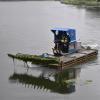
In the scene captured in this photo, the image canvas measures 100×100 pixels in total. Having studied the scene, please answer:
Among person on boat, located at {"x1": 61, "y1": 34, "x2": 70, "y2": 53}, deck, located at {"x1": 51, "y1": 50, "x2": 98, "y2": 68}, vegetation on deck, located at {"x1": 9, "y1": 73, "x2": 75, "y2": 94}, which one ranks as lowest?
vegetation on deck, located at {"x1": 9, "y1": 73, "x2": 75, "y2": 94}

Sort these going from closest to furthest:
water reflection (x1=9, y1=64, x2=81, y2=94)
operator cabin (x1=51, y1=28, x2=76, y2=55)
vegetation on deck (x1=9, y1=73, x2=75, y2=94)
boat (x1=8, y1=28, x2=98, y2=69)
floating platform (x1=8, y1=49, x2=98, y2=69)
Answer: vegetation on deck (x1=9, y1=73, x2=75, y2=94) < water reflection (x1=9, y1=64, x2=81, y2=94) < floating platform (x1=8, y1=49, x2=98, y2=69) < boat (x1=8, y1=28, x2=98, y2=69) < operator cabin (x1=51, y1=28, x2=76, y2=55)

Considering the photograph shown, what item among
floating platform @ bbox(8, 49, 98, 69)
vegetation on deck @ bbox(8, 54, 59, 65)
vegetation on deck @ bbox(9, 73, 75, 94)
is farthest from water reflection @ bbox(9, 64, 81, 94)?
vegetation on deck @ bbox(8, 54, 59, 65)

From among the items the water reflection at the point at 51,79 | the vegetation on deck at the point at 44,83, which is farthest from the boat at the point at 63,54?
the vegetation on deck at the point at 44,83

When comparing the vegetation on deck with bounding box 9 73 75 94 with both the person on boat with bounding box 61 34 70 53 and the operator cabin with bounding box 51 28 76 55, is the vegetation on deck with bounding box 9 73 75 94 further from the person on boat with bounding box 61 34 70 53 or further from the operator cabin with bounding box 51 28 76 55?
the person on boat with bounding box 61 34 70 53

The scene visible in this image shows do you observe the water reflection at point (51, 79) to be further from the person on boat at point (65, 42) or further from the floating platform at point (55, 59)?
the person on boat at point (65, 42)

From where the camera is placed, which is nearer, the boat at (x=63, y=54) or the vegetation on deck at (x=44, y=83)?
the vegetation on deck at (x=44, y=83)

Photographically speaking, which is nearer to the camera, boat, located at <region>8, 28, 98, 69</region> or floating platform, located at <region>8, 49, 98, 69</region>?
floating platform, located at <region>8, 49, 98, 69</region>

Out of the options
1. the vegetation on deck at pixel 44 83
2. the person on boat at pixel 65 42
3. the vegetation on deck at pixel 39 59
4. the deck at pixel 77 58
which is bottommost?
the vegetation on deck at pixel 44 83

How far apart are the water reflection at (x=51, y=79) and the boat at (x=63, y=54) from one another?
2.09 ft

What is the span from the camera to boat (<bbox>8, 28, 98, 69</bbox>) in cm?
3188

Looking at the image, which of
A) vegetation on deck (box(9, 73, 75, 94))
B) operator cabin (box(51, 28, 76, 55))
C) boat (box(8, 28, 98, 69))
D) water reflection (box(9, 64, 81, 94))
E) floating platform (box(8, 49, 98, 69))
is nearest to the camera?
vegetation on deck (box(9, 73, 75, 94))

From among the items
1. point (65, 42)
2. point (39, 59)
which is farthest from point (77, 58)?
point (39, 59)

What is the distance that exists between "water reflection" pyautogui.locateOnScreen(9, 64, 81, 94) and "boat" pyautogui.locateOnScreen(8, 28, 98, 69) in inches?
25.1

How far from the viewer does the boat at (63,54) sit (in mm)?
31880
